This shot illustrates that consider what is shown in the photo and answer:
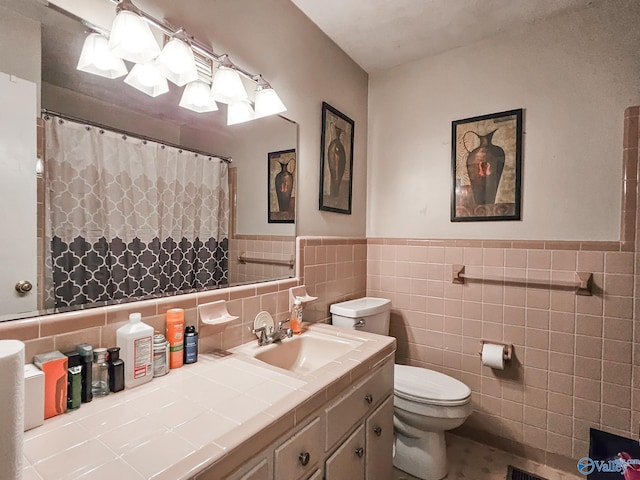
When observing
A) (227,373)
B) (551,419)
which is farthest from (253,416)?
(551,419)

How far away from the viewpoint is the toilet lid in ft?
5.27

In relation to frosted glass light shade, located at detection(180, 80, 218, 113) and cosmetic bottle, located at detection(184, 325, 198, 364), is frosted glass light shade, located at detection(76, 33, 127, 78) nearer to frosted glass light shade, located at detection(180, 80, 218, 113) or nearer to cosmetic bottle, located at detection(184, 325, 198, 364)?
frosted glass light shade, located at detection(180, 80, 218, 113)

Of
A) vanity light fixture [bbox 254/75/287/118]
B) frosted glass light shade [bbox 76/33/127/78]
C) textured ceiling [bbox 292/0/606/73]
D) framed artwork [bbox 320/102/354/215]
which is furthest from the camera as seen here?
framed artwork [bbox 320/102/354/215]

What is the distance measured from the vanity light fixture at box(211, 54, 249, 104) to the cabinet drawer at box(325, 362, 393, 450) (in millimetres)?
1249

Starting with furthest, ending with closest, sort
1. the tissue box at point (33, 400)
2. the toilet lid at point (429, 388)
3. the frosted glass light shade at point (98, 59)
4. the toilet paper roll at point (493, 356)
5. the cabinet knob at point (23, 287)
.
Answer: the toilet paper roll at point (493, 356)
the toilet lid at point (429, 388)
the frosted glass light shade at point (98, 59)
the cabinet knob at point (23, 287)
the tissue box at point (33, 400)

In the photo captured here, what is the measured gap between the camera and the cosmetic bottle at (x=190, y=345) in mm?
→ 1122

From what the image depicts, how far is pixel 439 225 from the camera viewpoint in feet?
7.08

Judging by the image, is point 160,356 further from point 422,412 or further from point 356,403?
point 422,412

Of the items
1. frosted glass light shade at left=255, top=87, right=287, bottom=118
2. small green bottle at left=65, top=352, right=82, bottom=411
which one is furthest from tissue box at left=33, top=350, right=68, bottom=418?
frosted glass light shade at left=255, top=87, right=287, bottom=118

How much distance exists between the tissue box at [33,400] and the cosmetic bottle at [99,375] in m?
0.14

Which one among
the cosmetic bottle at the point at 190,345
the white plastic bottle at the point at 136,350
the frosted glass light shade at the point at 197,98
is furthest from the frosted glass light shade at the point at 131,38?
the cosmetic bottle at the point at 190,345

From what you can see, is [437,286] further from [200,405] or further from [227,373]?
[200,405]

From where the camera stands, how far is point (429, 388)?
5.66 ft

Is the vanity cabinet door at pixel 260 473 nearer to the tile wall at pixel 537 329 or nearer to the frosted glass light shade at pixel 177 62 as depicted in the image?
the frosted glass light shade at pixel 177 62
